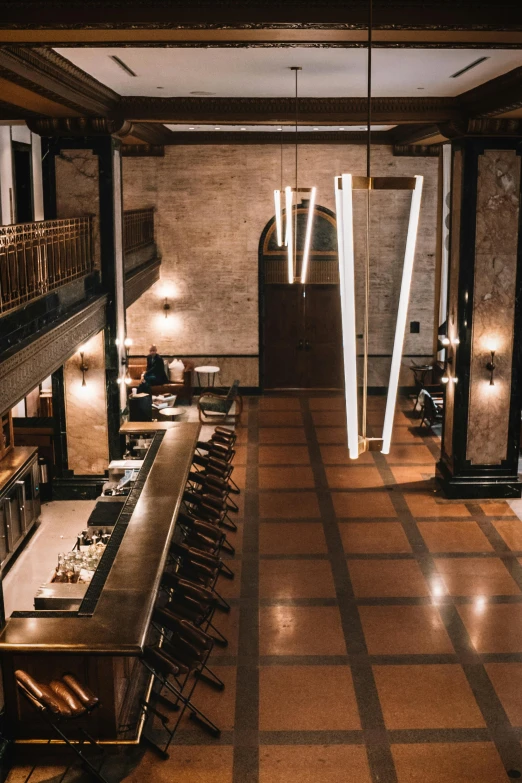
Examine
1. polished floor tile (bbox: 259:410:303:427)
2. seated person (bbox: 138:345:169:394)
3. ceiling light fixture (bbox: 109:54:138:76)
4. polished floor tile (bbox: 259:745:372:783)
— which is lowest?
polished floor tile (bbox: 259:745:372:783)

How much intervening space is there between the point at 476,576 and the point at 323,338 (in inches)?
373

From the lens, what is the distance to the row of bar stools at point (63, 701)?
216 inches

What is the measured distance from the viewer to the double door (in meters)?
17.5

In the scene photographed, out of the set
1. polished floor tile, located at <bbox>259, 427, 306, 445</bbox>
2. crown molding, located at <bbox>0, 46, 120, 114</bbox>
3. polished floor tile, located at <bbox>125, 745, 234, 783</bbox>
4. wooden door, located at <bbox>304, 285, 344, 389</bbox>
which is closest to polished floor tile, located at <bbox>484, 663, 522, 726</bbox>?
polished floor tile, located at <bbox>125, 745, 234, 783</bbox>

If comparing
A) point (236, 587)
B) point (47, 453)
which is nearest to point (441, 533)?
point (236, 587)

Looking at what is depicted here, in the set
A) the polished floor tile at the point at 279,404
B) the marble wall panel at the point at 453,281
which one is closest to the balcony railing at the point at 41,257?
the marble wall panel at the point at 453,281

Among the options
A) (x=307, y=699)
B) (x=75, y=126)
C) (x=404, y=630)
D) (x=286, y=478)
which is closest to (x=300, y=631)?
(x=404, y=630)

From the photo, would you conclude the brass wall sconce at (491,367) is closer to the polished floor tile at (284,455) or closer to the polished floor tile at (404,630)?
the polished floor tile at (284,455)

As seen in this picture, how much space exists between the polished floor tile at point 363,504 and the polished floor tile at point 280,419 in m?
3.91

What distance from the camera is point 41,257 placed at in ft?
27.1

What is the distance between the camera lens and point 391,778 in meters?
5.70

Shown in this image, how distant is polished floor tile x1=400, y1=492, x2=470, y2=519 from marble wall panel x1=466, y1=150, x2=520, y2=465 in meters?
0.75

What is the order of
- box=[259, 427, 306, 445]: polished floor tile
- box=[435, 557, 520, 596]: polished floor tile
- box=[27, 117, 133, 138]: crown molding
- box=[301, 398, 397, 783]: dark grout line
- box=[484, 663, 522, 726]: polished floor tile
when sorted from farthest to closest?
1. box=[259, 427, 306, 445]: polished floor tile
2. box=[27, 117, 133, 138]: crown molding
3. box=[435, 557, 520, 596]: polished floor tile
4. box=[484, 663, 522, 726]: polished floor tile
5. box=[301, 398, 397, 783]: dark grout line

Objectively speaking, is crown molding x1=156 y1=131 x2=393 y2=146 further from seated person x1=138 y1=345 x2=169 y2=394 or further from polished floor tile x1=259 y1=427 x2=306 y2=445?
polished floor tile x1=259 y1=427 x2=306 y2=445
